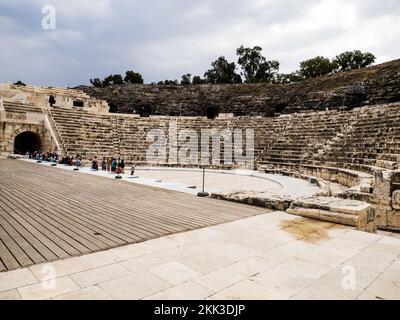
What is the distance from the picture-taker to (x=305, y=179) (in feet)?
48.8

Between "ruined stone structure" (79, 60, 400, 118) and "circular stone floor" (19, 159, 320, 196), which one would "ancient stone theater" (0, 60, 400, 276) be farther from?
"circular stone floor" (19, 159, 320, 196)

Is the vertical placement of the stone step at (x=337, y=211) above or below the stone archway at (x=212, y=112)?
below

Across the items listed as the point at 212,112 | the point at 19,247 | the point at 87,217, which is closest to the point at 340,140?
the point at 87,217

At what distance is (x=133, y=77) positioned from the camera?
51906 mm

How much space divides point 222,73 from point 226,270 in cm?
5265

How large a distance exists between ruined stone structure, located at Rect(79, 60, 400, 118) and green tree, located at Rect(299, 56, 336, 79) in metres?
23.2

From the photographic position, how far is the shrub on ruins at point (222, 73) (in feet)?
172

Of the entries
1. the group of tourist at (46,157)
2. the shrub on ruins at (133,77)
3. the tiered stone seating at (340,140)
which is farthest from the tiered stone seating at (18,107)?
→ the shrub on ruins at (133,77)

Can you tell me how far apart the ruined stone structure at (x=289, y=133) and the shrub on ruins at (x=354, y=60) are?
25.2m

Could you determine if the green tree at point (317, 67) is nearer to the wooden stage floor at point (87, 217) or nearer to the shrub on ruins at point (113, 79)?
the shrub on ruins at point (113, 79)

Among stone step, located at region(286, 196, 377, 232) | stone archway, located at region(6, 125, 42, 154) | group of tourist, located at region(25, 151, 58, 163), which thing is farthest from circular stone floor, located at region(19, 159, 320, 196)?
stone archway, located at region(6, 125, 42, 154)

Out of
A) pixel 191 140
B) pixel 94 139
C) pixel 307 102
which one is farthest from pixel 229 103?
pixel 94 139

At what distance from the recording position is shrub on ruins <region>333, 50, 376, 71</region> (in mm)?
49500
